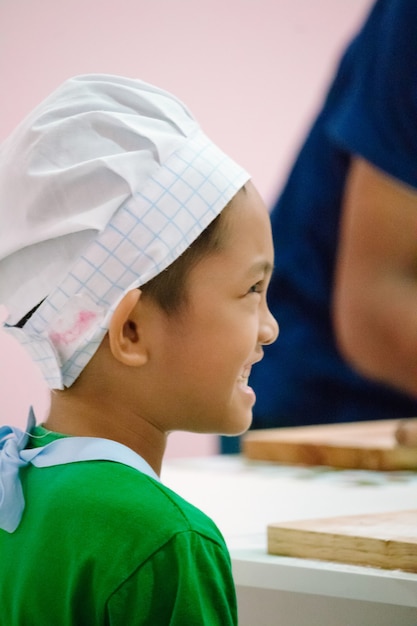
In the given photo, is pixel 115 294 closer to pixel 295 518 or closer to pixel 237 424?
pixel 237 424

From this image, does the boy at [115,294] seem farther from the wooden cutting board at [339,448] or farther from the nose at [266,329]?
the wooden cutting board at [339,448]

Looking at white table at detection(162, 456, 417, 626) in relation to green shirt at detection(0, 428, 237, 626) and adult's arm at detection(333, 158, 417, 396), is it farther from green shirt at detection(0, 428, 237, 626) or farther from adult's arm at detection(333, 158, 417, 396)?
adult's arm at detection(333, 158, 417, 396)

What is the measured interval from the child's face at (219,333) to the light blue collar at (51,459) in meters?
0.07

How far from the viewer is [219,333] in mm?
878

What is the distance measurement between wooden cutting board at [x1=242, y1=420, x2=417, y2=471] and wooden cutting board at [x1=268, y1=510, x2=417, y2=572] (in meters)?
0.53

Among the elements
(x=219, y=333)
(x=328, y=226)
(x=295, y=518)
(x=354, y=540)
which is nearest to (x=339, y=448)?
(x=295, y=518)

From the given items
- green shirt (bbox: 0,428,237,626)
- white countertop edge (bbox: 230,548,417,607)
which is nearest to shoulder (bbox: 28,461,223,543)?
green shirt (bbox: 0,428,237,626)

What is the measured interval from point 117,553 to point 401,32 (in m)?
1.50

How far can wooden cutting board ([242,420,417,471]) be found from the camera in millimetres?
1608

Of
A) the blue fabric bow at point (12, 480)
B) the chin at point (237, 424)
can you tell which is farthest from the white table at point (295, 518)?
the blue fabric bow at point (12, 480)

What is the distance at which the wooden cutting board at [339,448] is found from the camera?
5.28 feet

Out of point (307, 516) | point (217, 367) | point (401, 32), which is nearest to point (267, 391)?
point (401, 32)

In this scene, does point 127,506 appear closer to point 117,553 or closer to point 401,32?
point 117,553

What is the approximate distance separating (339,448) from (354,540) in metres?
0.69
